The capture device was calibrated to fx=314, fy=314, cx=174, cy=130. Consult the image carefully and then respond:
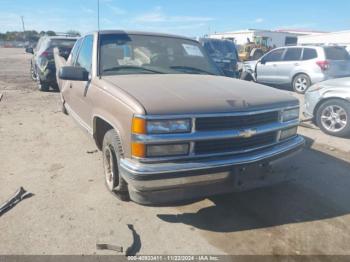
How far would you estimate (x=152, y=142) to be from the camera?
259 centimetres

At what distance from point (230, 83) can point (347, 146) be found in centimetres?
336

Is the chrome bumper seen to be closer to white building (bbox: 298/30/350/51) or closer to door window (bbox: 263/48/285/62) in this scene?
door window (bbox: 263/48/285/62)

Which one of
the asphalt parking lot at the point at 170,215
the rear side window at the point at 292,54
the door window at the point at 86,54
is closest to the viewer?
the asphalt parking lot at the point at 170,215

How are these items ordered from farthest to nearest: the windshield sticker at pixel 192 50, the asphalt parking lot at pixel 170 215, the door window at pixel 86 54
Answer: the windshield sticker at pixel 192 50 → the door window at pixel 86 54 → the asphalt parking lot at pixel 170 215

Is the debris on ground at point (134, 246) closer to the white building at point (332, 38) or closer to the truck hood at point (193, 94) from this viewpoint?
the truck hood at point (193, 94)

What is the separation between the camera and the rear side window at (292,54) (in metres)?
11.6

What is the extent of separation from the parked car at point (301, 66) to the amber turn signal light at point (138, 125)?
979cm

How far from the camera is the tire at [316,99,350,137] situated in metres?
6.03

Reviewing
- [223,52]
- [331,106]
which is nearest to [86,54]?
[331,106]

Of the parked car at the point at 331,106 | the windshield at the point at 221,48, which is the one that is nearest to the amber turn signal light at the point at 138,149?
the parked car at the point at 331,106

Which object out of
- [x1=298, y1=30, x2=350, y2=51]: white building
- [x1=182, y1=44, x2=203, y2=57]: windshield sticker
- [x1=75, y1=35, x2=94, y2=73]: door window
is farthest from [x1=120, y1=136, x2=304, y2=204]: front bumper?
[x1=298, y1=30, x2=350, y2=51]: white building

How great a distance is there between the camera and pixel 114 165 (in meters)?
3.33

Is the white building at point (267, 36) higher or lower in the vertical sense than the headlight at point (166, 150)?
higher

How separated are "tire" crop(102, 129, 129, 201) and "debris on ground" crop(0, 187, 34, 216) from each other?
37.5 inches
